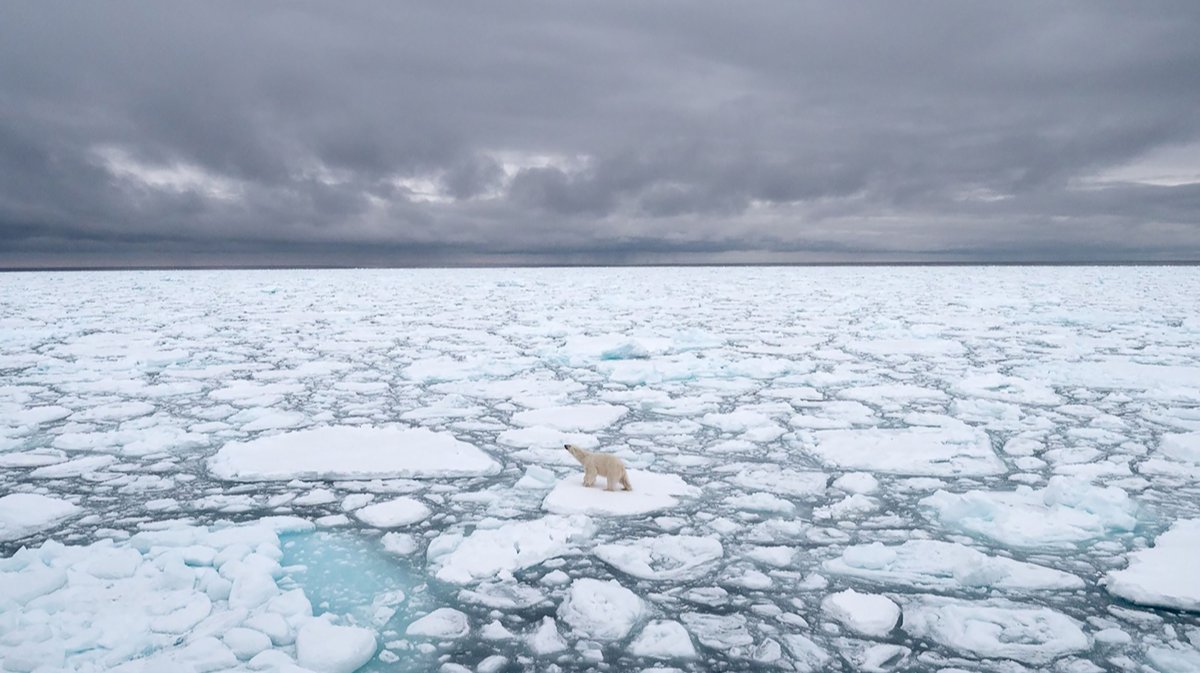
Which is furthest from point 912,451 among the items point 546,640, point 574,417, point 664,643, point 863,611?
point 546,640

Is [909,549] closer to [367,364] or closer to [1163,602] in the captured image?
[1163,602]

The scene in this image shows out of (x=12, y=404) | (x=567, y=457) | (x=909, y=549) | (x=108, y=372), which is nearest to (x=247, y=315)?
(x=108, y=372)

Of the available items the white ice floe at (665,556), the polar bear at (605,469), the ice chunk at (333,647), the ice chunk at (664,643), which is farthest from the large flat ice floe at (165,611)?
the polar bear at (605,469)

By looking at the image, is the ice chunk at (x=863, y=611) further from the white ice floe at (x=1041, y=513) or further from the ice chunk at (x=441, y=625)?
the ice chunk at (x=441, y=625)

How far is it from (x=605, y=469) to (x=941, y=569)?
4.82 feet

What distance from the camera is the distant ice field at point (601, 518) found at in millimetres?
1999

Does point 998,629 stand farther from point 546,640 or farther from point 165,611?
point 165,611

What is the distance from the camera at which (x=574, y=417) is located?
15.7 feet

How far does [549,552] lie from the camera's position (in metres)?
2.61

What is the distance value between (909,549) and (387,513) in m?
2.19

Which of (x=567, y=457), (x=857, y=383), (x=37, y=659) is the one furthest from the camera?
(x=857, y=383)

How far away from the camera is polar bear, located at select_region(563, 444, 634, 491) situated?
3211 millimetres

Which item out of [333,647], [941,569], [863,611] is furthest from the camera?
[941,569]

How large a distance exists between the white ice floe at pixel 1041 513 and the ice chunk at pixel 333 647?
2376 millimetres
